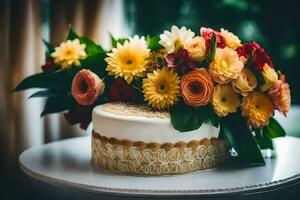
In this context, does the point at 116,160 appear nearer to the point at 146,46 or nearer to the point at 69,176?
the point at 69,176

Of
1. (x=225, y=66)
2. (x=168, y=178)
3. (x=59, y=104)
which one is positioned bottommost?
(x=168, y=178)

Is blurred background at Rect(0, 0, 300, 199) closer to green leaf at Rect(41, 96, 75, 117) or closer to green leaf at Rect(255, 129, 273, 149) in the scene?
green leaf at Rect(41, 96, 75, 117)

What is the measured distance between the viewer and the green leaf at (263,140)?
4.23 ft

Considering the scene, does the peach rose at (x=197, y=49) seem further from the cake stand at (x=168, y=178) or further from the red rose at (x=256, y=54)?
the cake stand at (x=168, y=178)

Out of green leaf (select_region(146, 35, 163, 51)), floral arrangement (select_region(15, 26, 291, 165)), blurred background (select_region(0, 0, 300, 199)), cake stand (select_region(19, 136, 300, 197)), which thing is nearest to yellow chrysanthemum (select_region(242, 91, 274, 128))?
floral arrangement (select_region(15, 26, 291, 165))

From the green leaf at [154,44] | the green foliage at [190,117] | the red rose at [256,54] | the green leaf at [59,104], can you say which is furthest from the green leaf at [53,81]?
the red rose at [256,54]

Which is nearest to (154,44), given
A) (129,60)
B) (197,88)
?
(129,60)

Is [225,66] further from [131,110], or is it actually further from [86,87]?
[86,87]

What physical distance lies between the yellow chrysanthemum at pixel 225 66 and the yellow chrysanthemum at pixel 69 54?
0.42m

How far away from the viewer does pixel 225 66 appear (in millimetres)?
1160

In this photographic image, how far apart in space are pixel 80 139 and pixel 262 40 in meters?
0.97

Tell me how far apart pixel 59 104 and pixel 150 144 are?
392mm

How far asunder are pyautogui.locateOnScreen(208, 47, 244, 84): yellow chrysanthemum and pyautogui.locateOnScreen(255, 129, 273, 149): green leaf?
7.6 inches

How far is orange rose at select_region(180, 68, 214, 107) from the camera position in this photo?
3.80 feet
